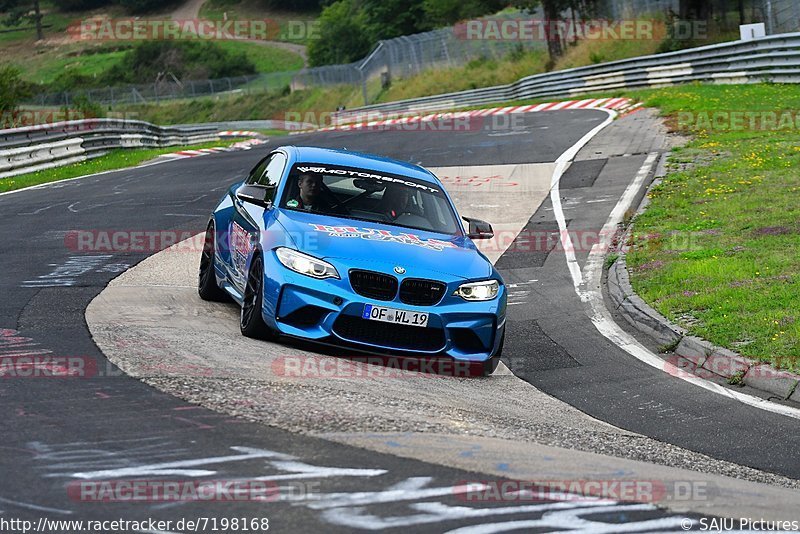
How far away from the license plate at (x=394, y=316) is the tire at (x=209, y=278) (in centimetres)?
264

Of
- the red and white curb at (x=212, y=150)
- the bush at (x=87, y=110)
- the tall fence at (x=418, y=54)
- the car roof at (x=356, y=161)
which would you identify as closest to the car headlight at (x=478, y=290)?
the car roof at (x=356, y=161)

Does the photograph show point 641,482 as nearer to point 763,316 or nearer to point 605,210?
point 763,316

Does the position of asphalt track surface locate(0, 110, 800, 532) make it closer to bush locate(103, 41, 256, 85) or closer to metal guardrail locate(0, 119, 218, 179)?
metal guardrail locate(0, 119, 218, 179)

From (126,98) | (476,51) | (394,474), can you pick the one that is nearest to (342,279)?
(394,474)

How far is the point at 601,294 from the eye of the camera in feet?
42.8

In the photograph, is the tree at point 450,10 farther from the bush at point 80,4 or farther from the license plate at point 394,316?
the license plate at point 394,316

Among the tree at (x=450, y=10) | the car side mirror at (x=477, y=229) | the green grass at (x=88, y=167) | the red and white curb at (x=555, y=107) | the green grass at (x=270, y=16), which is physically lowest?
the red and white curb at (x=555, y=107)

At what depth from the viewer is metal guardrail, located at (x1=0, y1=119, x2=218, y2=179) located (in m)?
Result: 25.7

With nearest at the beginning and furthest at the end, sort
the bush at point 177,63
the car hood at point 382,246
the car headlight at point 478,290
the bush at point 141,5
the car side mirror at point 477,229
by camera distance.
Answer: the car hood at point 382,246, the car headlight at point 478,290, the car side mirror at point 477,229, the bush at point 177,63, the bush at point 141,5

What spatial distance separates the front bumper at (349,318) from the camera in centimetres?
866

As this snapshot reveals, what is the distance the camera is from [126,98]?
7906cm

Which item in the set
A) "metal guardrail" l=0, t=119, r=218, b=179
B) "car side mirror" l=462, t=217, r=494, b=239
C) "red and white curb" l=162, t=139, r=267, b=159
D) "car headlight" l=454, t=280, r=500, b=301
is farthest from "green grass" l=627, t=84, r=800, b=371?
"red and white curb" l=162, t=139, r=267, b=159

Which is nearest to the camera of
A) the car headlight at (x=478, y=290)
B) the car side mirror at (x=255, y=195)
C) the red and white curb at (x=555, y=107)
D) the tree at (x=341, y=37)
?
the car headlight at (x=478, y=290)

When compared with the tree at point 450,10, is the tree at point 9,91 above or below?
below
